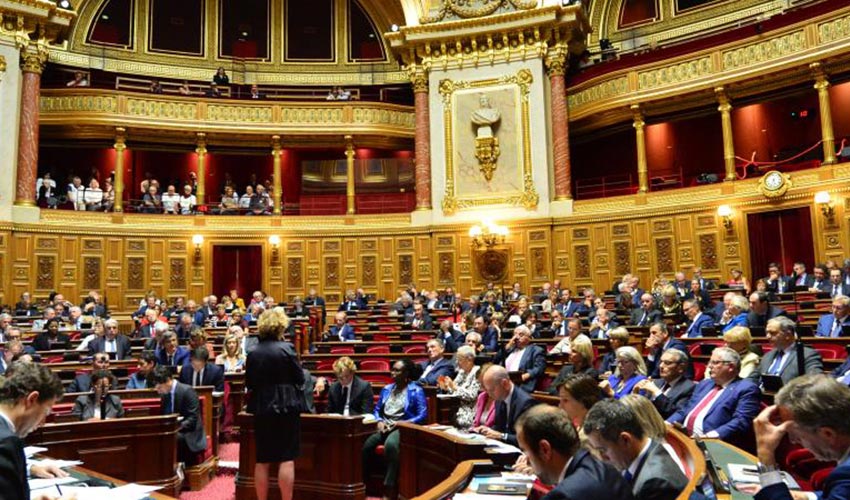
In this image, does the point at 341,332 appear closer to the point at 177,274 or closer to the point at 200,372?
the point at 200,372

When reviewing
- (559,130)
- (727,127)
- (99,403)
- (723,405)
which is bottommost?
(99,403)

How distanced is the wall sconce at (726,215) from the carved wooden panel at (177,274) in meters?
11.6

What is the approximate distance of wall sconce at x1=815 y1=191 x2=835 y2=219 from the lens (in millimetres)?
12281

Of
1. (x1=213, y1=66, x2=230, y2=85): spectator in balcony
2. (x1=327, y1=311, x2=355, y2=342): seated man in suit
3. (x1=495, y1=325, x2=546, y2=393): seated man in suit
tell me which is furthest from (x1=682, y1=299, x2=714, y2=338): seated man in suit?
(x1=213, y1=66, x2=230, y2=85): spectator in balcony

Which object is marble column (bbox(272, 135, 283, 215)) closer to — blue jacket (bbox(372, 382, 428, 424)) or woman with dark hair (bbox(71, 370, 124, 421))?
woman with dark hair (bbox(71, 370, 124, 421))

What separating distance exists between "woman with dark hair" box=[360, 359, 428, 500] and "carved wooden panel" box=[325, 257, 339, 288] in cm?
1058

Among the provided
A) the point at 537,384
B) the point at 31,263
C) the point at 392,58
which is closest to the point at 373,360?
the point at 537,384

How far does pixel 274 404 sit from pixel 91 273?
12.6 meters

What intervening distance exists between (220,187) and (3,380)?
17086mm

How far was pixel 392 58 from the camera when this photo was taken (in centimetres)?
1938

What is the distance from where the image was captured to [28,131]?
14484 mm

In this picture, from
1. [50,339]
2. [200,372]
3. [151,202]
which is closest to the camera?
[200,372]

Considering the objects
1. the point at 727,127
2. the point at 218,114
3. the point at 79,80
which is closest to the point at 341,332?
the point at 218,114

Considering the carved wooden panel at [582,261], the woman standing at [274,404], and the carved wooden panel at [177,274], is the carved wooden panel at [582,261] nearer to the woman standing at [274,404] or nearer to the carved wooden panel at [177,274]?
the carved wooden panel at [177,274]
